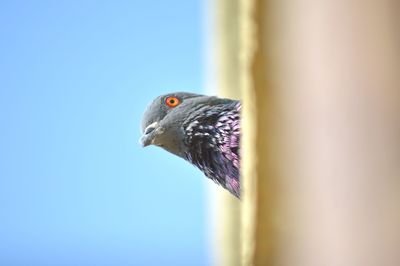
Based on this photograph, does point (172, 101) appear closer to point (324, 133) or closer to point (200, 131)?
point (200, 131)

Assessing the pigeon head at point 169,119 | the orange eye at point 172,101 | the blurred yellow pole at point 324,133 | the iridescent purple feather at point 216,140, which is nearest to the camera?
the blurred yellow pole at point 324,133

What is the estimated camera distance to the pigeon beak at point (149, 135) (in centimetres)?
155

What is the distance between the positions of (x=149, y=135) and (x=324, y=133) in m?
1.37

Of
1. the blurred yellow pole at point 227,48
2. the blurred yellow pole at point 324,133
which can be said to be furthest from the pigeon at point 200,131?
the blurred yellow pole at point 324,133

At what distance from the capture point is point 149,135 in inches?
61.6

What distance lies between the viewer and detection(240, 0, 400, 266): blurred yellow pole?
202 mm

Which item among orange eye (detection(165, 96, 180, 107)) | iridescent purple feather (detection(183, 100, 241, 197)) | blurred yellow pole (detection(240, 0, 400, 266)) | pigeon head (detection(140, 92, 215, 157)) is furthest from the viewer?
orange eye (detection(165, 96, 180, 107))

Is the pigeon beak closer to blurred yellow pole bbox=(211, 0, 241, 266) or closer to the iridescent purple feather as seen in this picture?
the iridescent purple feather

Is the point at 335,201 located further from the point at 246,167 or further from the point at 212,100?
the point at 212,100

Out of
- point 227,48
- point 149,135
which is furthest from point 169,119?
point 227,48

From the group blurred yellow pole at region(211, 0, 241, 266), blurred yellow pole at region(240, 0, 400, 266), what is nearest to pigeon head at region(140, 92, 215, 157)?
blurred yellow pole at region(211, 0, 241, 266)

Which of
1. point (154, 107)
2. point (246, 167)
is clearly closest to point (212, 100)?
point (154, 107)

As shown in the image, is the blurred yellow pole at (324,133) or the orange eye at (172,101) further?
the orange eye at (172,101)

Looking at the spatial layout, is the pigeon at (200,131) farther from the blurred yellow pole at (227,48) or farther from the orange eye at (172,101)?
the blurred yellow pole at (227,48)
